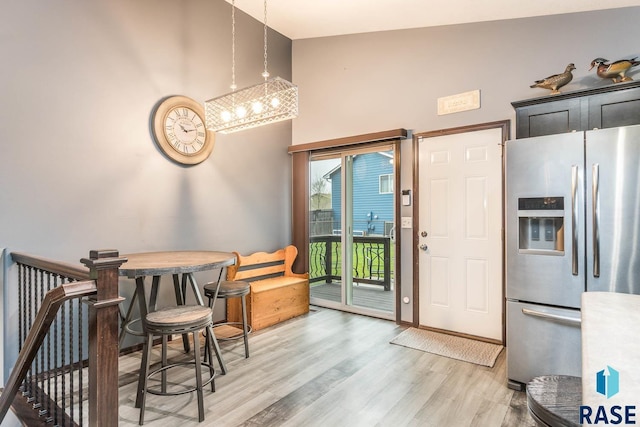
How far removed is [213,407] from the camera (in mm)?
2281

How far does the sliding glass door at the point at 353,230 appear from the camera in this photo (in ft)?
14.2

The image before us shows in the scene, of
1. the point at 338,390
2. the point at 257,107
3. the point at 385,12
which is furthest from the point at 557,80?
the point at 338,390

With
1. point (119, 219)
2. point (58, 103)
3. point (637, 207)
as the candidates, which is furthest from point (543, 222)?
point (58, 103)

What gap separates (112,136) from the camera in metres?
3.07

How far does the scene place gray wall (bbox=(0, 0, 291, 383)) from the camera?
258cm

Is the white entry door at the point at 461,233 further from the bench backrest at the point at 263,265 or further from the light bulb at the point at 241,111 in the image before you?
the light bulb at the point at 241,111

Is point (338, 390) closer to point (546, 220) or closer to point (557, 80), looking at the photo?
point (546, 220)

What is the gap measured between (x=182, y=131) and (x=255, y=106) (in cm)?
109

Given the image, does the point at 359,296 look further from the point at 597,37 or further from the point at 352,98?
the point at 597,37

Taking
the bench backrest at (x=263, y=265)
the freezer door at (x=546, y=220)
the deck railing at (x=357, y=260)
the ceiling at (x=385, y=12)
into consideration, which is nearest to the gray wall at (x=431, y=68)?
the ceiling at (x=385, y=12)

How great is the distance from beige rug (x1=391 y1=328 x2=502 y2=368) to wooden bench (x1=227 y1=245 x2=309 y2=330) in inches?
50.9

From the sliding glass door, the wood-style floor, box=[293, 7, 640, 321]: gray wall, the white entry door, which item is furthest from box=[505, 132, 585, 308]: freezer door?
the sliding glass door

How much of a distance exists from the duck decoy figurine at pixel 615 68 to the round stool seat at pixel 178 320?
3.49m

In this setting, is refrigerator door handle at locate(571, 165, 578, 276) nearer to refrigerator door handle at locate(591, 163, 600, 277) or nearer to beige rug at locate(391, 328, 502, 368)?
refrigerator door handle at locate(591, 163, 600, 277)
